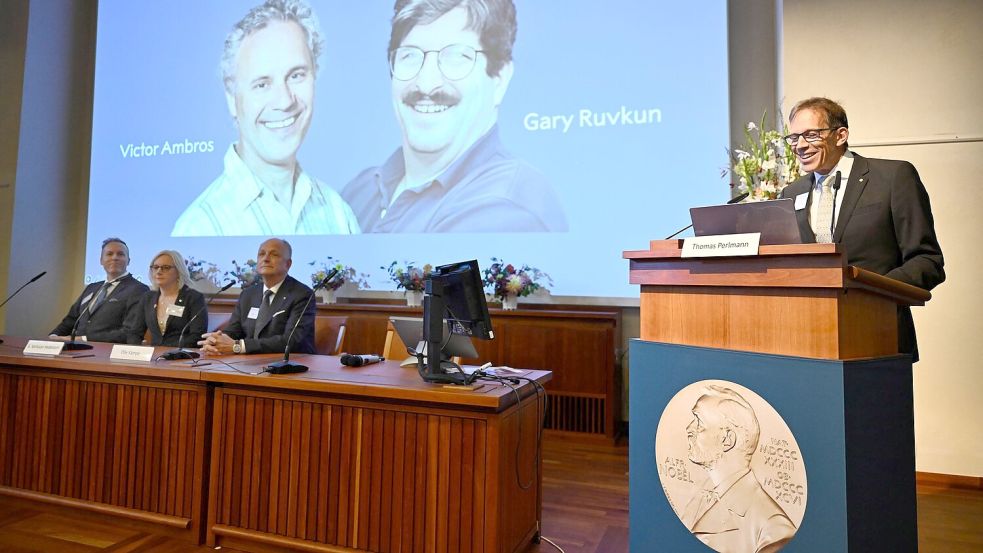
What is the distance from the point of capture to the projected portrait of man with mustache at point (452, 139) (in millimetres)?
4297

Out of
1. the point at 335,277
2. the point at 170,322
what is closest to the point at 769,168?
the point at 170,322

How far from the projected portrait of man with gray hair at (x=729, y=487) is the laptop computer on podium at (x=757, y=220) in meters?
0.34

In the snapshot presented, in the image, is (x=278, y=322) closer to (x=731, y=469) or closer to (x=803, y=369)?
(x=731, y=469)

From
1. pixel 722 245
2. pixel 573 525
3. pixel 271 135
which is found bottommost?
pixel 573 525

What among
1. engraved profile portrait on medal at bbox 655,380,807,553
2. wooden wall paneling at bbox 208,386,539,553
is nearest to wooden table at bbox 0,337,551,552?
wooden wall paneling at bbox 208,386,539,553

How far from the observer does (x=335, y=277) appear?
4.59m

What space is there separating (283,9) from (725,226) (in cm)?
510

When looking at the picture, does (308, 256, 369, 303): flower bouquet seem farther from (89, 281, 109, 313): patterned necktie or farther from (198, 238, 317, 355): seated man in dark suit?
(89, 281, 109, 313): patterned necktie

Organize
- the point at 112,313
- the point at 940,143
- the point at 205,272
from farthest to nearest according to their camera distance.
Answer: the point at 205,272 → the point at 112,313 → the point at 940,143

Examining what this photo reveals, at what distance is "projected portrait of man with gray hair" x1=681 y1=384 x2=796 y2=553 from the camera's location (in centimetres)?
106

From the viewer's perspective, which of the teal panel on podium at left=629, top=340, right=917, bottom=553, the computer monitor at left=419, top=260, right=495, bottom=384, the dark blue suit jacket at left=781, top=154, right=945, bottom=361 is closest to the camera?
the teal panel on podium at left=629, top=340, right=917, bottom=553

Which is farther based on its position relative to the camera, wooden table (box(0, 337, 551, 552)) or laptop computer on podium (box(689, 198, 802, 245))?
wooden table (box(0, 337, 551, 552))

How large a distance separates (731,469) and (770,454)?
0.08 meters

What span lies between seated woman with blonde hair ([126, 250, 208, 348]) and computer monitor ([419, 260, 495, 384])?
1.91 m
